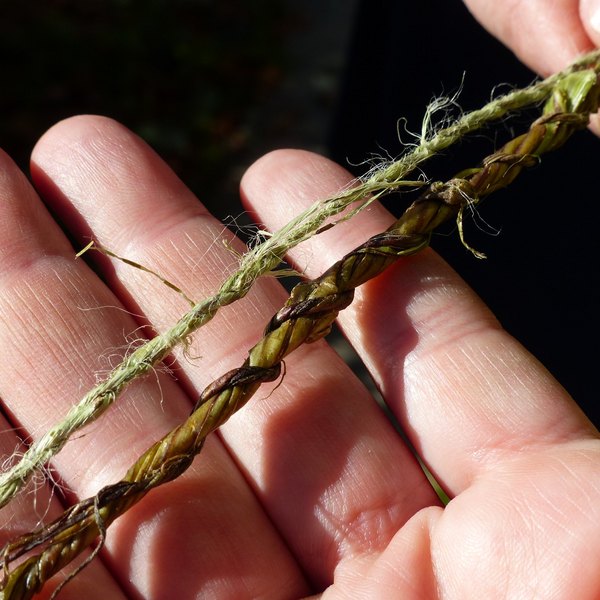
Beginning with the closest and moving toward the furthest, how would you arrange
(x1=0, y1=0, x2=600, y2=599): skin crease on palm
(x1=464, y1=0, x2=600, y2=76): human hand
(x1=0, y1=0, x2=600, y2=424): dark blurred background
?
(x1=0, y1=0, x2=600, y2=599): skin crease on palm → (x1=464, y1=0, x2=600, y2=76): human hand → (x1=0, y1=0, x2=600, y2=424): dark blurred background

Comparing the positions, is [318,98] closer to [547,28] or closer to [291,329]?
[547,28]

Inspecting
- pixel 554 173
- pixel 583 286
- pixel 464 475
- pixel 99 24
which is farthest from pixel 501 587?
pixel 99 24

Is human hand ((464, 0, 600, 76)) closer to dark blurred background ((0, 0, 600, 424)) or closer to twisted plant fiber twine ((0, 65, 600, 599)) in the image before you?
twisted plant fiber twine ((0, 65, 600, 599))

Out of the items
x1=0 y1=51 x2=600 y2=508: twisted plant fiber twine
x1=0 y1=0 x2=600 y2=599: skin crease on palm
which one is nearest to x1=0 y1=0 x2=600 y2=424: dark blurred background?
x1=0 y1=51 x2=600 y2=508: twisted plant fiber twine

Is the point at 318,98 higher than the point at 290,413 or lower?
higher

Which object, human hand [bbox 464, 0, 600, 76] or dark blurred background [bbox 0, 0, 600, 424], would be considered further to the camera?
dark blurred background [bbox 0, 0, 600, 424]

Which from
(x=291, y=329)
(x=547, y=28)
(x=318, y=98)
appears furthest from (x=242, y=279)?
(x=318, y=98)

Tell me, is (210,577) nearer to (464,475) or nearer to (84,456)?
(84,456)
